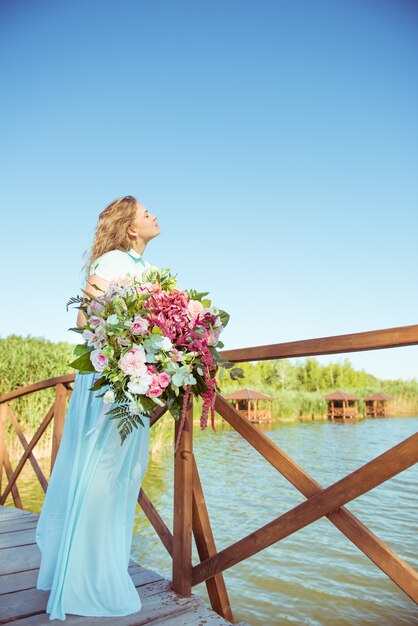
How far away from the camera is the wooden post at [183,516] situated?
191 centimetres

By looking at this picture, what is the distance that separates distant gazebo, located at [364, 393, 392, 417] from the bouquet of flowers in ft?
102

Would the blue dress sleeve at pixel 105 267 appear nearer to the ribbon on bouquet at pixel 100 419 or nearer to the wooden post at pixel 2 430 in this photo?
the ribbon on bouquet at pixel 100 419

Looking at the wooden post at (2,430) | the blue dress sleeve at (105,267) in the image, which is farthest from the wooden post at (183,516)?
the wooden post at (2,430)

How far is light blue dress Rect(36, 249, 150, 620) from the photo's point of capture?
1.74 m

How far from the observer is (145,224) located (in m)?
2.31

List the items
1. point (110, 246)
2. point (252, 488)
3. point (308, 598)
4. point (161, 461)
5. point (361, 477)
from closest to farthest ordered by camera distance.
→ point (361, 477) → point (110, 246) → point (308, 598) → point (252, 488) → point (161, 461)

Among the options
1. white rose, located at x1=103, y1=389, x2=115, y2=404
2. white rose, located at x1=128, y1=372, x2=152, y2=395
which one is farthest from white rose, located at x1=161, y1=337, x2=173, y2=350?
white rose, located at x1=103, y1=389, x2=115, y2=404

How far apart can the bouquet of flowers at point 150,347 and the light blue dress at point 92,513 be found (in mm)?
254

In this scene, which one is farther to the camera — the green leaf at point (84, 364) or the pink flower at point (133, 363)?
the green leaf at point (84, 364)

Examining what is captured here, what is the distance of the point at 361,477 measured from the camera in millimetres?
1269

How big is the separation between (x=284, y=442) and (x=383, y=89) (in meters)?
13.4

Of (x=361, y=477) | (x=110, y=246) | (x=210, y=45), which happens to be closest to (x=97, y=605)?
(x=361, y=477)

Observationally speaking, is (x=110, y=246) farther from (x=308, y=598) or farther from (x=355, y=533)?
(x=308, y=598)

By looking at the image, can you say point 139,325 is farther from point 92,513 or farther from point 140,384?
point 92,513
